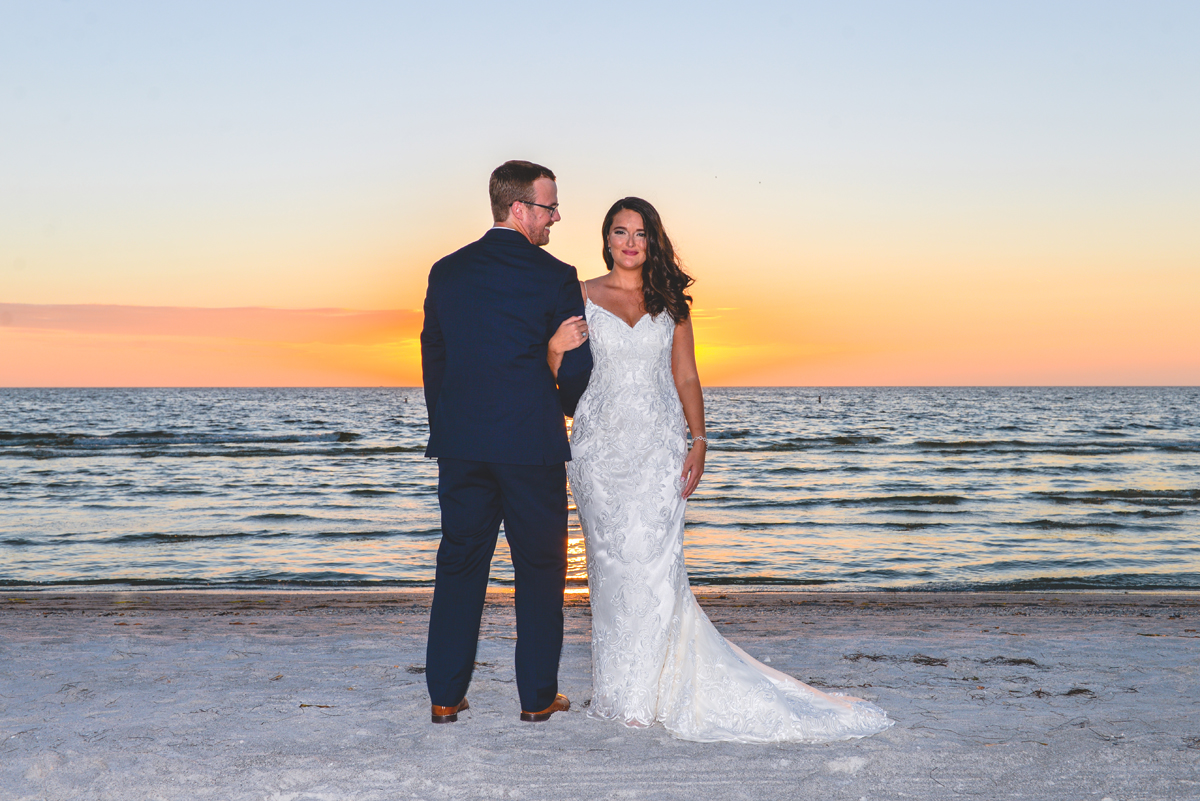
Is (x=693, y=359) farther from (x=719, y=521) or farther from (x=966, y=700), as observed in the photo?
(x=719, y=521)

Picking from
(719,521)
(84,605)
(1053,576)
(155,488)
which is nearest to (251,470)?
(155,488)

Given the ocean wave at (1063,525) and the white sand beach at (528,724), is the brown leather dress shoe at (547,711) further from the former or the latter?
the ocean wave at (1063,525)

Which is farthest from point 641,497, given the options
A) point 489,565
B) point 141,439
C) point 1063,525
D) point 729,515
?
point 141,439

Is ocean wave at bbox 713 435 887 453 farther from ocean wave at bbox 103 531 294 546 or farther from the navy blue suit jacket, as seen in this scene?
the navy blue suit jacket

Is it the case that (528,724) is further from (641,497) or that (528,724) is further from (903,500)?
(903,500)

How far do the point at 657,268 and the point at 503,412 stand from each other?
93cm

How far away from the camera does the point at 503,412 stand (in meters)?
3.34

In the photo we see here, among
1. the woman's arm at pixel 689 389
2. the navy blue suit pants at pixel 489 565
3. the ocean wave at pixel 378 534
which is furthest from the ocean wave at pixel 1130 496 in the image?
the navy blue suit pants at pixel 489 565

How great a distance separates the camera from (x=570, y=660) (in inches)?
189

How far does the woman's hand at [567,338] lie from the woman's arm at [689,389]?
1.99ft

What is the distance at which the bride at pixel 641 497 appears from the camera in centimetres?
361

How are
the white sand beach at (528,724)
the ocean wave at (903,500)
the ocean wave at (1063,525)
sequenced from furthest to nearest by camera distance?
the ocean wave at (903,500), the ocean wave at (1063,525), the white sand beach at (528,724)

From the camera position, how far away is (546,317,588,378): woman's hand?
330cm

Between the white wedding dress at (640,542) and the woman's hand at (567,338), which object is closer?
the woman's hand at (567,338)
